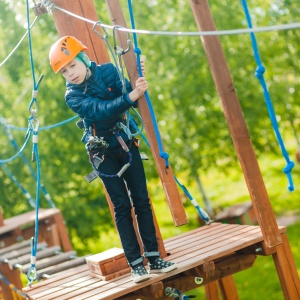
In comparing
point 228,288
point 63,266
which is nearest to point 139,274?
point 63,266

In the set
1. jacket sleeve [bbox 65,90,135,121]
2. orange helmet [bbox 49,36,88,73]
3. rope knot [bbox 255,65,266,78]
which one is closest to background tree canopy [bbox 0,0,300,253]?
jacket sleeve [bbox 65,90,135,121]

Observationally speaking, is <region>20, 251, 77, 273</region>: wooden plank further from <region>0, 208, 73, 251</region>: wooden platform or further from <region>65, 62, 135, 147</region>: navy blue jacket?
<region>65, 62, 135, 147</region>: navy blue jacket

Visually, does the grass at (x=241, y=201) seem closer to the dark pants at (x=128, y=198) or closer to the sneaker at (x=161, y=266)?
the sneaker at (x=161, y=266)

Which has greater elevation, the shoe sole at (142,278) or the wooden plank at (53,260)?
the wooden plank at (53,260)

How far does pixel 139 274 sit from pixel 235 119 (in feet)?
4.13

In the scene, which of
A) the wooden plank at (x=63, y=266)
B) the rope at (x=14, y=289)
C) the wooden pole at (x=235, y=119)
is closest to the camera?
the wooden pole at (x=235, y=119)

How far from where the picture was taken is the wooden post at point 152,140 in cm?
444

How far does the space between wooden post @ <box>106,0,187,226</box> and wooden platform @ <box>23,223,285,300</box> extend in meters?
0.57

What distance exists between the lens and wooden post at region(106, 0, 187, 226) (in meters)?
4.44

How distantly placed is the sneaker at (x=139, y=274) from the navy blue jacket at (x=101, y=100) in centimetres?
86

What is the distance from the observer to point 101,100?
14.8 feet

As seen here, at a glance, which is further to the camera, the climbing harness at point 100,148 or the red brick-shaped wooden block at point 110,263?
the red brick-shaped wooden block at point 110,263

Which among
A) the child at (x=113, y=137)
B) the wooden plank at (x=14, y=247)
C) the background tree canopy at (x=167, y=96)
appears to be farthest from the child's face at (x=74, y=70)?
the background tree canopy at (x=167, y=96)

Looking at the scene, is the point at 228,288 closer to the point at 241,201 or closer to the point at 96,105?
the point at 96,105
